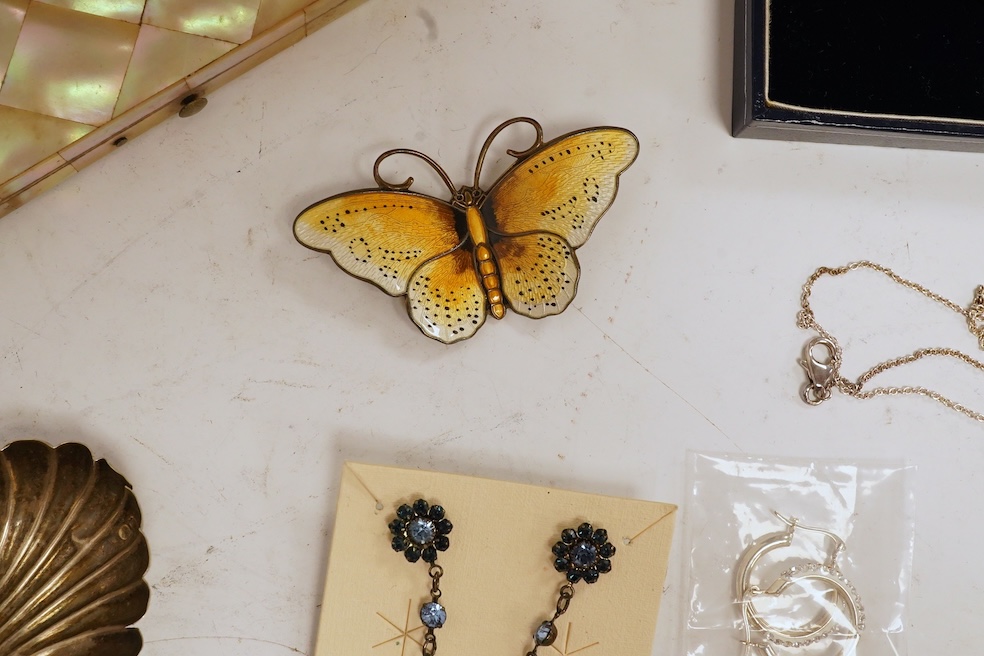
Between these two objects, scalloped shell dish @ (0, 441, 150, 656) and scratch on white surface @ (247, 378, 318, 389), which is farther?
scratch on white surface @ (247, 378, 318, 389)

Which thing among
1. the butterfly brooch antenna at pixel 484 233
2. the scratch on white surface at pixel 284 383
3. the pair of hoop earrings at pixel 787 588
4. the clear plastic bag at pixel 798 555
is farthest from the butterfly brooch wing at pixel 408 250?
the pair of hoop earrings at pixel 787 588

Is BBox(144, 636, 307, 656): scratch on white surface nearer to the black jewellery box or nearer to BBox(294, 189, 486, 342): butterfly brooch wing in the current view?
BBox(294, 189, 486, 342): butterfly brooch wing

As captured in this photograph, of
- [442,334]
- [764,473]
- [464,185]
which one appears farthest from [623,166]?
[764,473]

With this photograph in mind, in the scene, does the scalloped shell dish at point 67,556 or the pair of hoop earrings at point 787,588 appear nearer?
the scalloped shell dish at point 67,556

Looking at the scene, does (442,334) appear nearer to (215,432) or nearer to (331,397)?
(331,397)

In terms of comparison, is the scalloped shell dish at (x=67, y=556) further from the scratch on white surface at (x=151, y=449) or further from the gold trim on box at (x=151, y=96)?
the gold trim on box at (x=151, y=96)

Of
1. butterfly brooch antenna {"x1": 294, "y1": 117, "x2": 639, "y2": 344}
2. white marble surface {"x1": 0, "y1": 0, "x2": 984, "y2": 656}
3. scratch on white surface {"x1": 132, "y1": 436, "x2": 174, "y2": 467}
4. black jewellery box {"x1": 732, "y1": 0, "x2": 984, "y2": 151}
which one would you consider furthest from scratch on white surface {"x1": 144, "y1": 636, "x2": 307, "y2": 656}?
black jewellery box {"x1": 732, "y1": 0, "x2": 984, "y2": 151}

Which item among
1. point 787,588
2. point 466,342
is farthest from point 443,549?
point 787,588

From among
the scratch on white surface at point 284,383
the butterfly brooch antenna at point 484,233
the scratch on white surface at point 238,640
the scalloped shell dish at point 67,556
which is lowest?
the scratch on white surface at point 238,640
